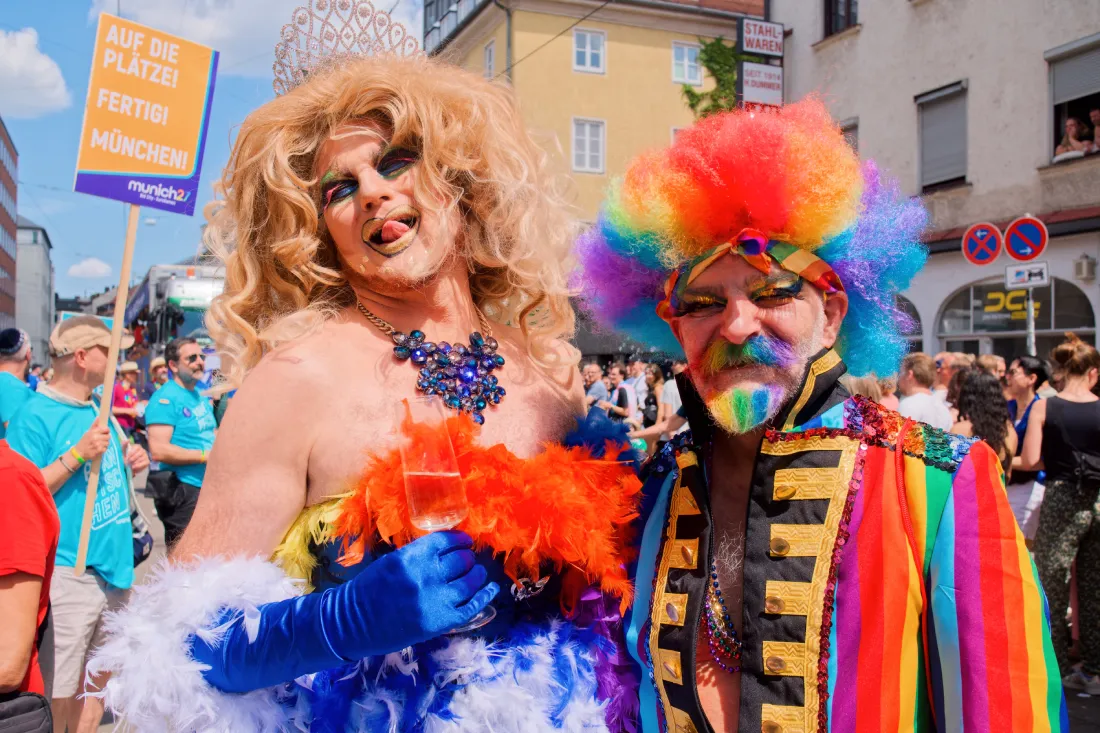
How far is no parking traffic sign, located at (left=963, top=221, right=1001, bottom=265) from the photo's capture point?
725 cm

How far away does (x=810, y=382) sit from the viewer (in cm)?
161

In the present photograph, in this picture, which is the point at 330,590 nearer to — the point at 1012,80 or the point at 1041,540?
the point at 1041,540

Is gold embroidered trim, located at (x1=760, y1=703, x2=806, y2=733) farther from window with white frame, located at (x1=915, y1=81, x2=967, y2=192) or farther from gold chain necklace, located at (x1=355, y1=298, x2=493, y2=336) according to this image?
window with white frame, located at (x1=915, y1=81, x2=967, y2=192)

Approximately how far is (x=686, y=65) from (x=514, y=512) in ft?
80.6

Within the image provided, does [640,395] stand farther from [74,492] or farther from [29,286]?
[29,286]

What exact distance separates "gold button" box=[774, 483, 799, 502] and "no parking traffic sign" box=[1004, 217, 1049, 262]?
6221mm

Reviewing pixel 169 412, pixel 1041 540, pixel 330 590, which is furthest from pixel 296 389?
pixel 1041 540

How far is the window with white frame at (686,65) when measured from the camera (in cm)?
2405

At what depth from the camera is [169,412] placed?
548cm

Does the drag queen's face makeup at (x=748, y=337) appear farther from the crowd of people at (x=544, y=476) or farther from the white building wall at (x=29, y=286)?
the white building wall at (x=29, y=286)

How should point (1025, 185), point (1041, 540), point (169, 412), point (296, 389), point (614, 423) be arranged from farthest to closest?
point (1025, 185) < point (169, 412) < point (1041, 540) < point (614, 423) < point (296, 389)

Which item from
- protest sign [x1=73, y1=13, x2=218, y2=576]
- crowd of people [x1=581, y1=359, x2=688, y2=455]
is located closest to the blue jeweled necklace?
protest sign [x1=73, y1=13, x2=218, y2=576]

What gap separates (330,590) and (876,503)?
3.23ft

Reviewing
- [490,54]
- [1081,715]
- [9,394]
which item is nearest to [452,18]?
[490,54]
